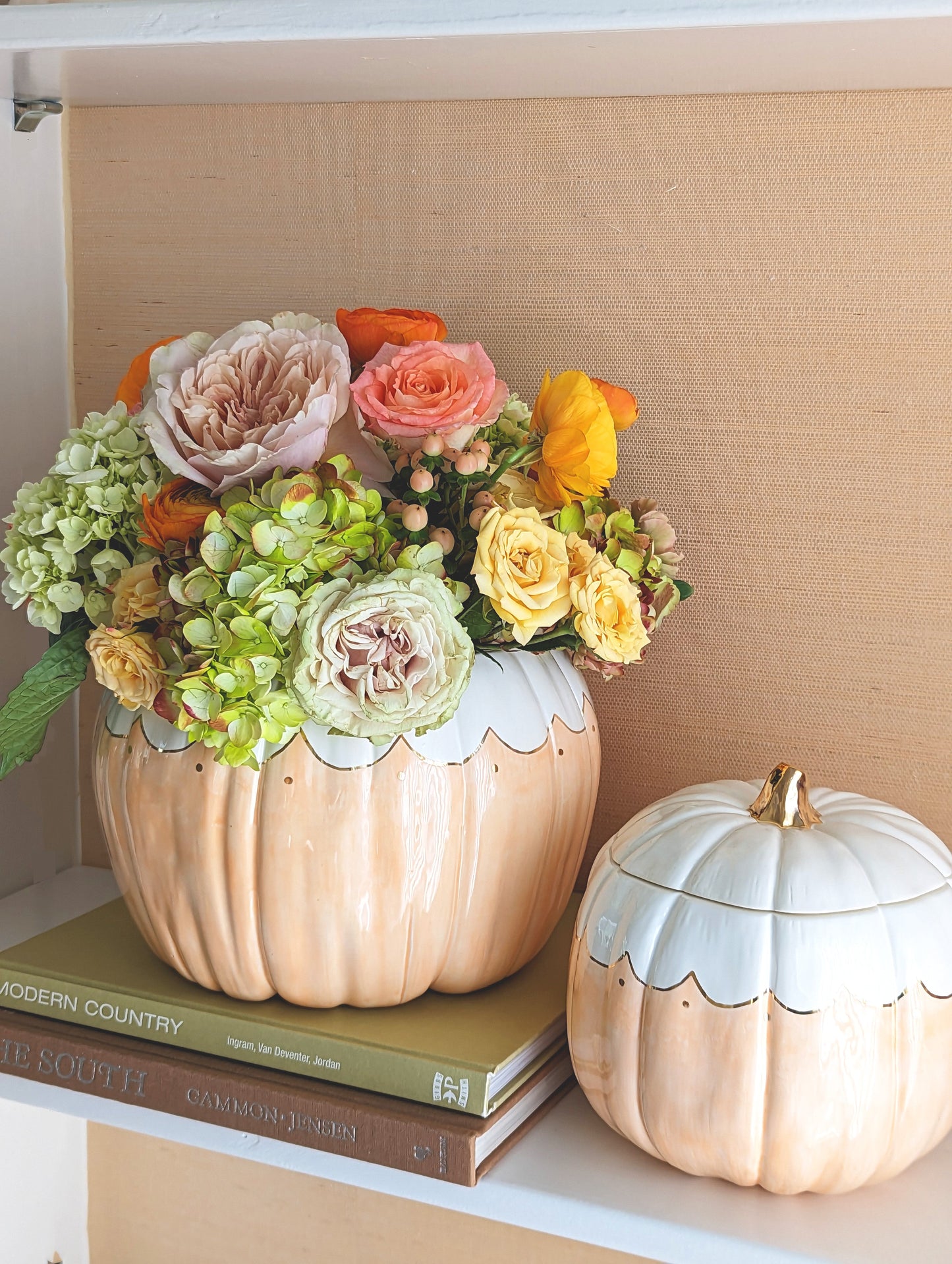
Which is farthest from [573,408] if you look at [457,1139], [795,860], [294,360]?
[457,1139]

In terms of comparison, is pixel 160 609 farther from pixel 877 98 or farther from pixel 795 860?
pixel 877 98

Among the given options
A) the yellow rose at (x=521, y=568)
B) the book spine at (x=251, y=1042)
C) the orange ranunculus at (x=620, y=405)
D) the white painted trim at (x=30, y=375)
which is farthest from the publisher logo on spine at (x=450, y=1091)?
the white painted trim at (x=30, y=375)

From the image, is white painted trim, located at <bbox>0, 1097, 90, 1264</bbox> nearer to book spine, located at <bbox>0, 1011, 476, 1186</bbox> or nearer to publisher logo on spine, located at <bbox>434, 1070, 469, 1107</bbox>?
book spine, located at <bbox>0, 1011, 476, 1186</bbox>

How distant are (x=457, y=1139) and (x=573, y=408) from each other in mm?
357

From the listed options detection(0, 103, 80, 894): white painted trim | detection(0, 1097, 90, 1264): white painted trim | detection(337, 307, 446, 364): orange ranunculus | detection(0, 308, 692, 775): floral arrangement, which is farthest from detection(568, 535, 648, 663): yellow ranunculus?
detection(0, 1097, 90, 1264): white painted trim

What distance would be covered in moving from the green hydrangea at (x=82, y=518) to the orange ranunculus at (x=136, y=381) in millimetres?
25

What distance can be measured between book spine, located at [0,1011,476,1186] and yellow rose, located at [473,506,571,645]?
24cm

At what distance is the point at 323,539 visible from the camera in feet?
1.73

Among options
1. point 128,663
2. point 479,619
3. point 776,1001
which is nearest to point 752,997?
point 776,1001

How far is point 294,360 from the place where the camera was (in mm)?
559

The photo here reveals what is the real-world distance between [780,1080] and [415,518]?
300 mm

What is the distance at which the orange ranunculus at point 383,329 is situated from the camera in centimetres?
59

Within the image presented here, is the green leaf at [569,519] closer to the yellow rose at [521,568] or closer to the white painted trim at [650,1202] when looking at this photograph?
the yellow rose at [521,568]

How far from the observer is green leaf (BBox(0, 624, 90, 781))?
24.2 inches
